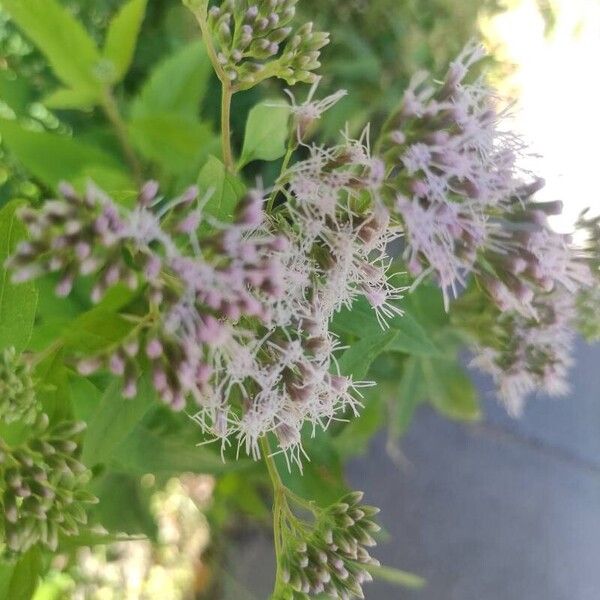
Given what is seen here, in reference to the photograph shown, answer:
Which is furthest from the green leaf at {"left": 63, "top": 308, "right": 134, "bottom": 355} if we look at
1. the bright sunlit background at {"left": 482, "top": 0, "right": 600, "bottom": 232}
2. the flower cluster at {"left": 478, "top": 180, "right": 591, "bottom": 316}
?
the bright sunlit background at {"left": 482, "top": 0, "right": 600, "bottom": 232}

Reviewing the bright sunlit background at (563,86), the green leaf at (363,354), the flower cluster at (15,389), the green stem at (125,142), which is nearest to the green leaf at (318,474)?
the green leaf at (363,354)

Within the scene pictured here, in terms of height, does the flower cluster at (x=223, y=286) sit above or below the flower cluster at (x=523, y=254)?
above

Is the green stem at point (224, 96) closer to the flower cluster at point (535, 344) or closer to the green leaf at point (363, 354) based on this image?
the green leaf at point (363, 354)

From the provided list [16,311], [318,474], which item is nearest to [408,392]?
[318,474]

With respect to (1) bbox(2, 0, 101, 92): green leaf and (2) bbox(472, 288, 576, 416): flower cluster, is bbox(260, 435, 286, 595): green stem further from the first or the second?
(1) bbox(2, 0, 101, 92): green leaf

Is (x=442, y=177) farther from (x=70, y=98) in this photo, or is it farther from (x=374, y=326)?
(x=70, y=98)

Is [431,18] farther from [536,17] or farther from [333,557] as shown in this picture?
[333,557]
